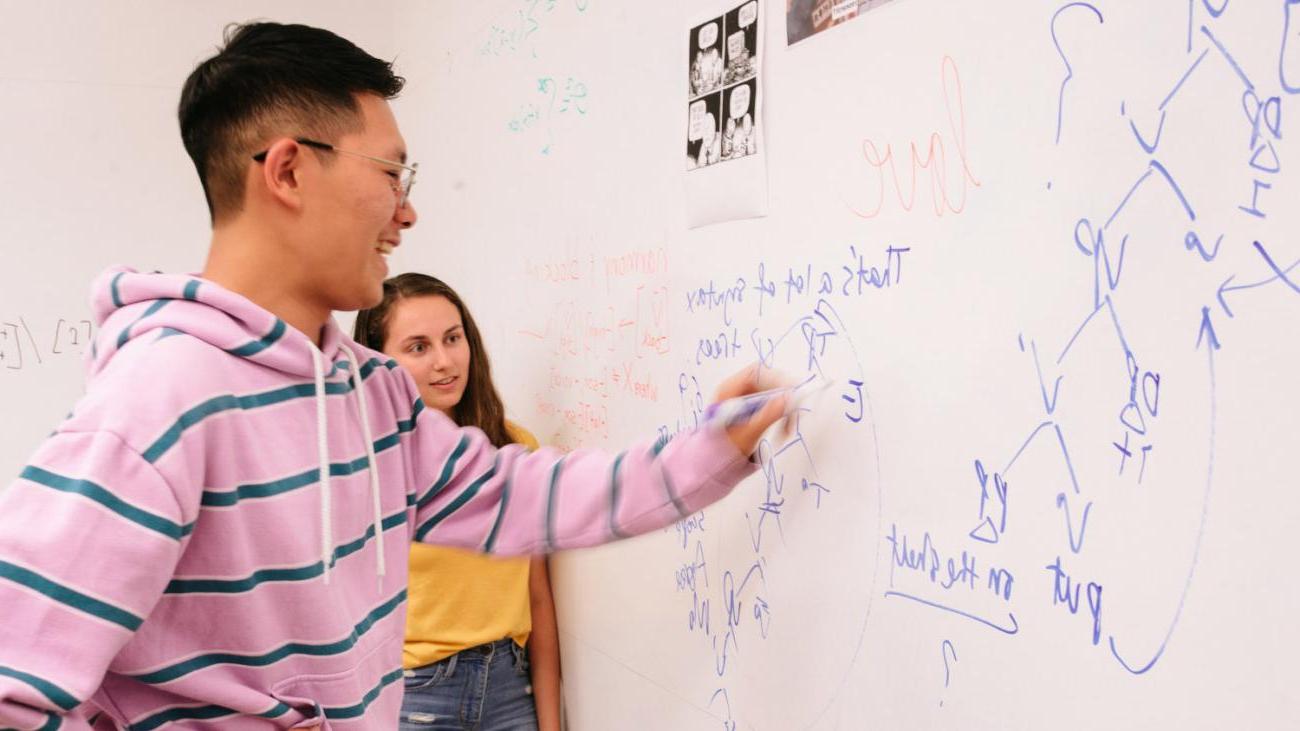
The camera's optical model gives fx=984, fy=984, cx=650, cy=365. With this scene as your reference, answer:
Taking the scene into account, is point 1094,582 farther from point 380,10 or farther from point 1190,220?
point 380,10

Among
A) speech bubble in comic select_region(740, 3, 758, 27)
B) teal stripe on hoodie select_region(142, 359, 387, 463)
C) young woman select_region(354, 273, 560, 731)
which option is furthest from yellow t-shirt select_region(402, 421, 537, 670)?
speech bubble in comic select_region(740, 3, 758, 27)

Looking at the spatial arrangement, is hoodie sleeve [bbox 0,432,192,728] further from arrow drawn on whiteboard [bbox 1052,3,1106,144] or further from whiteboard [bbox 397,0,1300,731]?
arrow drawn on whiteboard [bbox 1052,3,1106,144]

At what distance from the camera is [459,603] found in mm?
1495

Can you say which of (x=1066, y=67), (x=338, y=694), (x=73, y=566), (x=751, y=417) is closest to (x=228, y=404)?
(x=73, y=566)

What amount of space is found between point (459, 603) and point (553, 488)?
0.53m

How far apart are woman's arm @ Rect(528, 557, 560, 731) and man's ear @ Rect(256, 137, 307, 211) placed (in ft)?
2.71

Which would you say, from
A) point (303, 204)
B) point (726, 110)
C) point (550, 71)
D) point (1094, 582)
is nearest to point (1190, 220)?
point (1094, 582)

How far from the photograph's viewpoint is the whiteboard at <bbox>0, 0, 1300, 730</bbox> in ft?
2.10

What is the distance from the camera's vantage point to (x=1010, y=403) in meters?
0.79

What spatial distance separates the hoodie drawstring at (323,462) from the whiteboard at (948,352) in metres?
0.45

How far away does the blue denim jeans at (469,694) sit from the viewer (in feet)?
4.76

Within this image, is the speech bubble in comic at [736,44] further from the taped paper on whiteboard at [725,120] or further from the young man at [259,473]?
the young man at [259,473]

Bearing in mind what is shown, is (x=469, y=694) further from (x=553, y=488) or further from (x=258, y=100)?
(x=258, y=100)

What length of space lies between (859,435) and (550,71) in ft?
2.82
